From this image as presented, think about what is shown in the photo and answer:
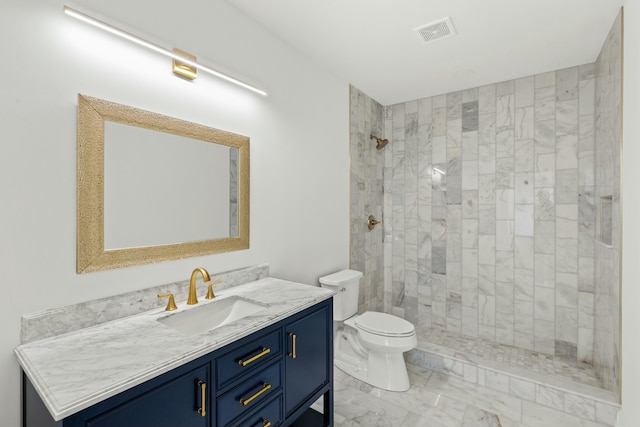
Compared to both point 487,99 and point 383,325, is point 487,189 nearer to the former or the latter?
point 487,99

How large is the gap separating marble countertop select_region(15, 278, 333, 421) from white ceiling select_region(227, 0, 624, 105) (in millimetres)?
1769

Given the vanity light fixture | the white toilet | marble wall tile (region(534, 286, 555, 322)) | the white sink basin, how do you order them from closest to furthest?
1. the vanity light fixture
2. the white sink basin
3. the white toilet
4. marble wall tile (region(534, 286, 555, 322))

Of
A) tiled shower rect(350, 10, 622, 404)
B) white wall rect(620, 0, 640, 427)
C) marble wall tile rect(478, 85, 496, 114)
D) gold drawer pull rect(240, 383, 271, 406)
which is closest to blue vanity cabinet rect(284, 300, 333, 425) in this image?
gold drawer pull rect(240, 383, 271, 406)

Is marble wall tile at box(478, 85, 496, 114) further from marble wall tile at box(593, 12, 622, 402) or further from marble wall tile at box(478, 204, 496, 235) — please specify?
marble wall tile at box(478, 204, 496, 235)

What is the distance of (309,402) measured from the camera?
161cm

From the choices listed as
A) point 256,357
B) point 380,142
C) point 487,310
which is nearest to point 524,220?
point 487,310

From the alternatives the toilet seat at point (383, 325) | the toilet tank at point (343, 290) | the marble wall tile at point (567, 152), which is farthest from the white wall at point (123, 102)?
the marble wall tile at point (567, 152)

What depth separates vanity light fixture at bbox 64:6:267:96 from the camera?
123cm

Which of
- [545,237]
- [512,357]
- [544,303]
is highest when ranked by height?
[545,237]

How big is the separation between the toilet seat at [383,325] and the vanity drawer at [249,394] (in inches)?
44.0

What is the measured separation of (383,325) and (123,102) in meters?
2.25

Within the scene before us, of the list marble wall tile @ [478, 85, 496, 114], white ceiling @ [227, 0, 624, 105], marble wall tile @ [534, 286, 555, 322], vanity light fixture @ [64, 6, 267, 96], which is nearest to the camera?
vanity light fixture @ [64, 6, 267, 96]

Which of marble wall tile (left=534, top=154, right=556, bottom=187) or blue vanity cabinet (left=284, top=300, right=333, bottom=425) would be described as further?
marble wall tile (left=534, top=154, right=556, bottom=187)

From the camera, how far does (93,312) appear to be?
1.27 m
